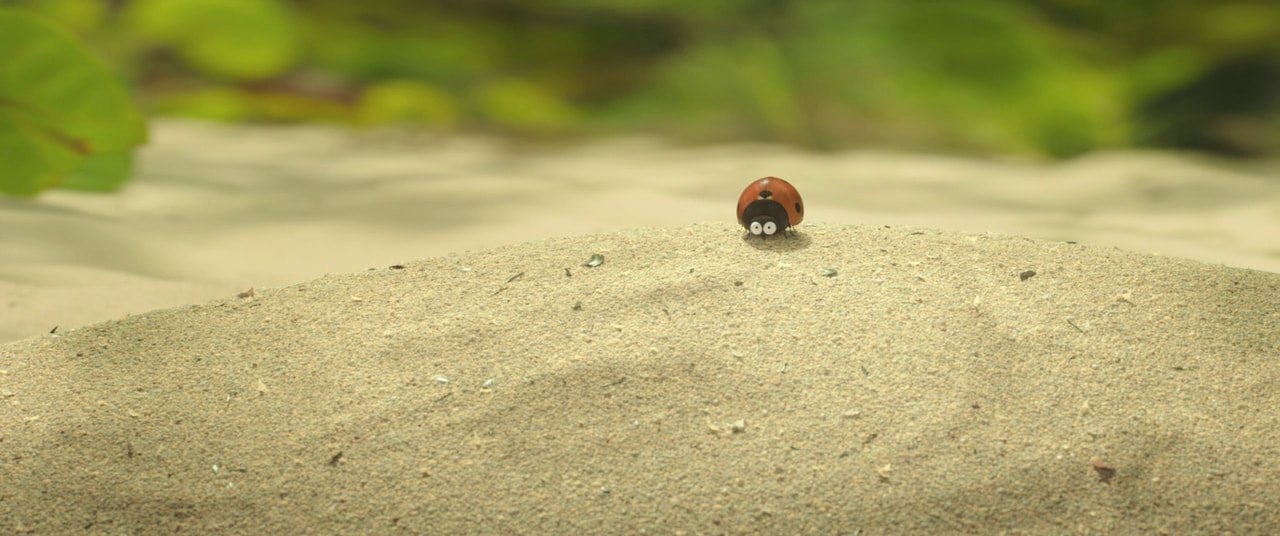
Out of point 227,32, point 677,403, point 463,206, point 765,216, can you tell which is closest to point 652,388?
point 677,403

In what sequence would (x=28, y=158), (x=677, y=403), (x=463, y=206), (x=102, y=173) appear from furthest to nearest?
(x=463, y=206)
(x=677, y=403)
(x=102, y=173)
(x=28, y=158)

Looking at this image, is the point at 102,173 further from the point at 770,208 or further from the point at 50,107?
the point at 770,208

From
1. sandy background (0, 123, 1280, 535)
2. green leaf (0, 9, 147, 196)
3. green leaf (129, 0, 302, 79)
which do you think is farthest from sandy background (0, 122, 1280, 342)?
green leaf (0, 9, 147, 196)

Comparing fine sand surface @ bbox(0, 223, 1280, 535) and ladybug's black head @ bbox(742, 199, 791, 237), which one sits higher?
ladybug's black head @ bbox(742, 199, 791, 237)

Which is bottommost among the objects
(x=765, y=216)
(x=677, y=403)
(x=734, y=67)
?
(x=677, y=403)

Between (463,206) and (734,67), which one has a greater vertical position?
(734,67)

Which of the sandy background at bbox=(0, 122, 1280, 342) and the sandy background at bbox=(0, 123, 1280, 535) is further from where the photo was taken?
the sandy background at bbox=(0, 122, 1280, 342)

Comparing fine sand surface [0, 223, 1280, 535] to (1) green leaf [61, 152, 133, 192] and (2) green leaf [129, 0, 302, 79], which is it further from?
(2) green leaf [129, 0, 302, 79]

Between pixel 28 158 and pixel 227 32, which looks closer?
pixel 28 158
